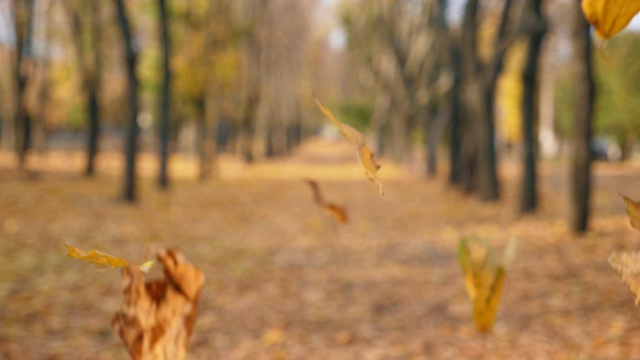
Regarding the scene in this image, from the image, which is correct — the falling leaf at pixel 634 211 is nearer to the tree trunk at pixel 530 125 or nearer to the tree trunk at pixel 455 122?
the tree trunk at pixel 530 125

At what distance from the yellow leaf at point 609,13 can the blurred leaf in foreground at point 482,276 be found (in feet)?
3.46

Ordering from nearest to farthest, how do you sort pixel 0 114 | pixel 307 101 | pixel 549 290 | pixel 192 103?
1. pixel 549 290
2. pixel 192 103
3. pixel 0 114
4. pixel 307 101

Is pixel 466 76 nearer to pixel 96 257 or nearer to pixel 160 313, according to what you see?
pixel 160 313

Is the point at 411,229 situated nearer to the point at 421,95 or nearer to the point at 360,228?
the point at 360,228

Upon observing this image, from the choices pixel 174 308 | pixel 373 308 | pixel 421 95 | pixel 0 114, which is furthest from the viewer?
pixel 0 114

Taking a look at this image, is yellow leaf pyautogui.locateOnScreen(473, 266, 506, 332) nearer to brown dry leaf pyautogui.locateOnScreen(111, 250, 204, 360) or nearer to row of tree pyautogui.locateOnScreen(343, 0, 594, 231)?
brown dry leaf pyautogui.locateOnScreen(111, 250, 204, 360)

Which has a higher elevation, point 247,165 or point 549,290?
point 549,290

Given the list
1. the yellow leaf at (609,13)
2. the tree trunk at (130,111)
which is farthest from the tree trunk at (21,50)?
the yellow leaf at (609,13)

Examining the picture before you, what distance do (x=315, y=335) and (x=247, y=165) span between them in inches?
900

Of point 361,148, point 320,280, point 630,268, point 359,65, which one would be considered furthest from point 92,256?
point 359,65

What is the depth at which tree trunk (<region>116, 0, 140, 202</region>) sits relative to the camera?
38.1 feet

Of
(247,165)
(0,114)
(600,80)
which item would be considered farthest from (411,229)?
(0,114)

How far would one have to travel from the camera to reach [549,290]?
5922 mm

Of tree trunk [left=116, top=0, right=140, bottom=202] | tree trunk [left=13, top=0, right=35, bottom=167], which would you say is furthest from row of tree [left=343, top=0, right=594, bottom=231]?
tree trunk [left=13, top=0, right=35, bottom=167]
